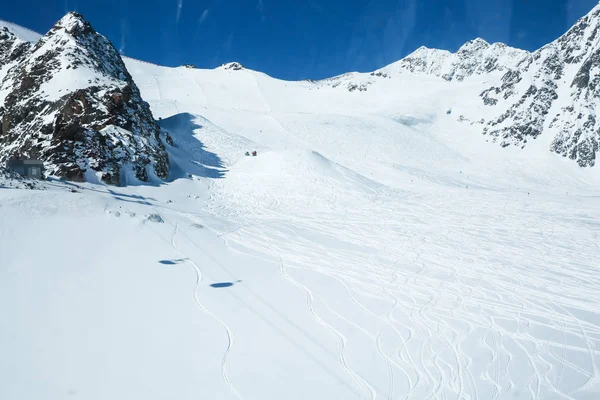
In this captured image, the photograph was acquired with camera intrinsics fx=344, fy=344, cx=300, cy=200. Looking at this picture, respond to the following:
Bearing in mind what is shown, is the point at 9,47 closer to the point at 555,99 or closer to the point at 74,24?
the point at 74,24

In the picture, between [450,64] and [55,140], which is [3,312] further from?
[450,64]

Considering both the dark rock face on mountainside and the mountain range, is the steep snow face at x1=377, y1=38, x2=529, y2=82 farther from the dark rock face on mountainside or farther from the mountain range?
the dark rock face on mountainside

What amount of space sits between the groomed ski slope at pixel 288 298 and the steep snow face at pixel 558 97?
Answer: 3966cm

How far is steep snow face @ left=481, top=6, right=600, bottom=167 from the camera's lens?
49.9 metres

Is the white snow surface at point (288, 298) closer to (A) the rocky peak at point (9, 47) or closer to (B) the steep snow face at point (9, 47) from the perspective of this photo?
(B) the steep snow face at point (9, 47)

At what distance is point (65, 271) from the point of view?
7242 millimetres

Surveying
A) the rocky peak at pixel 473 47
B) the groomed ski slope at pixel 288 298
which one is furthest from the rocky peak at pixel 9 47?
the rocky peak at pixel 473 47

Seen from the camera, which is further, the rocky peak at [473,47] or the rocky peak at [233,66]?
the rocky peak at [473,47]

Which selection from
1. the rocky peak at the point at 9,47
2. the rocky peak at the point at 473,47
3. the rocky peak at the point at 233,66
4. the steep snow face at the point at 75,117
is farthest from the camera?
the rocky peak at the point at 473,47

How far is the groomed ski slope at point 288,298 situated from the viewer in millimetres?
4840

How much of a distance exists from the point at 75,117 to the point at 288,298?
15.9 m

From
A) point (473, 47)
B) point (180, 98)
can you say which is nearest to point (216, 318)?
point (180, 98)

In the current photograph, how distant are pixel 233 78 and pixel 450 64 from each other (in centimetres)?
7813

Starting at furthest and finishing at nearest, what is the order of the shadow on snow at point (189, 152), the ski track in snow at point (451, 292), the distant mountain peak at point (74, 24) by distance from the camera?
1. the shadow on snow at point (189, 152)
2. the distant mountain peak at point (74, 24)
3. the ski track in snow at point (451, 292)
